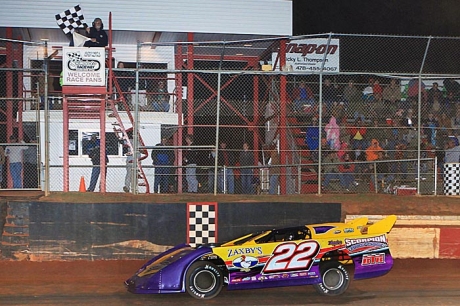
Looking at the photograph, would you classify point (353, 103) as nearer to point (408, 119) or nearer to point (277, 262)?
point (408, 119)

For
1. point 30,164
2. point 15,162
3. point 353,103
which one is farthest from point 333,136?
point 15,162

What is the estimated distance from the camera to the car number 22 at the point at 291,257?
412 inches

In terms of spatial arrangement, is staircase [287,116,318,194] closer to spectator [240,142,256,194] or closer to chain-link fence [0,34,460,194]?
chain-link fence [0,34,460,194]

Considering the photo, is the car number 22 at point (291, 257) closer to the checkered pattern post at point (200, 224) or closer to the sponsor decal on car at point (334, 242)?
the sponsor decal on car at point (334, 242)

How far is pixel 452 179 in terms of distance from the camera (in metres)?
16.7

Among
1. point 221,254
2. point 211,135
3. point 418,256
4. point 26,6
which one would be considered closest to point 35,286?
point 221,254

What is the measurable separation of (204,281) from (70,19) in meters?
10.2

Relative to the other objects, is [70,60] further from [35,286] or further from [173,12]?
[35,286]

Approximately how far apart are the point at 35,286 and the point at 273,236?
396 centimetres

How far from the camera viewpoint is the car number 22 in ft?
34.4

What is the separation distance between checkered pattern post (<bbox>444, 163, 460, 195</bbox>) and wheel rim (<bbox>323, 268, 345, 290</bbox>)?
22.6 ft

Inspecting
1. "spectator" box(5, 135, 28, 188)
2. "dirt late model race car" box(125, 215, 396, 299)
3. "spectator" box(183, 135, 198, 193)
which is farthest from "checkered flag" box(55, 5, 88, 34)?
"dirt late model race car" box(125, 215, 396, 299)

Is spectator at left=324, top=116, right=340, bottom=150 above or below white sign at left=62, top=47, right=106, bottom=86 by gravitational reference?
below

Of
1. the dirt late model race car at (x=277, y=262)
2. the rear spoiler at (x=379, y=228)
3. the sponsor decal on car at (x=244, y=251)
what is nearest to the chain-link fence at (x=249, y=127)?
the rear spoiler at (x=379, y=228)
